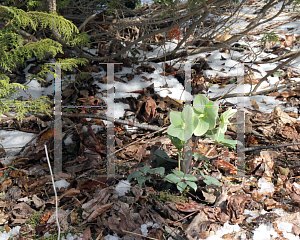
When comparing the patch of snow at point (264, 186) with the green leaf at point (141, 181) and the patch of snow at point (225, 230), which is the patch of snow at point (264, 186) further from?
the green leaf at point (141, 181)

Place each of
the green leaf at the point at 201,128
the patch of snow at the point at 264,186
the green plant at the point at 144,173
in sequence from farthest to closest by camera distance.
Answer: the patch of snow at the point at 264,186 < the green plant at the point at 144,173 < the green leaf at the point at 201,128

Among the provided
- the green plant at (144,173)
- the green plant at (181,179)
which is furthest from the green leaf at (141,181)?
the green plant at (181,179)

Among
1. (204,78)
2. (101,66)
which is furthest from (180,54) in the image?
(101,66)

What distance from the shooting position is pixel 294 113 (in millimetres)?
2234

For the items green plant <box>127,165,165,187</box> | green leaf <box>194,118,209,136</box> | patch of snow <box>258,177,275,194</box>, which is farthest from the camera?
patch of snow <box>258,177,275,194</box>

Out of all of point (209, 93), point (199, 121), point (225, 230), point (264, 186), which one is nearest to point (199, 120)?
point (199, 121)

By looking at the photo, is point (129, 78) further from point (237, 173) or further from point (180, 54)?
point (237, 173)

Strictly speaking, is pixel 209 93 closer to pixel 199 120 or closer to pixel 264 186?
pixel 264 186

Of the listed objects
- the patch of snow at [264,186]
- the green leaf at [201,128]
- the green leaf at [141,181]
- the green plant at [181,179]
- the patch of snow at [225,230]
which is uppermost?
the green leaf at [201,128]

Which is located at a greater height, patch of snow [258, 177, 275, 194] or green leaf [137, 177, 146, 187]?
green leaf [137, 177, 146, 187]

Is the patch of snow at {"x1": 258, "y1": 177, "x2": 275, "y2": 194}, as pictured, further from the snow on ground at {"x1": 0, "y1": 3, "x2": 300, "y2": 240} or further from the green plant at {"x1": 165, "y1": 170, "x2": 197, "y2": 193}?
the green plant at {"x1": 165, "y1": 170, "x2": 197, "y2": 193}

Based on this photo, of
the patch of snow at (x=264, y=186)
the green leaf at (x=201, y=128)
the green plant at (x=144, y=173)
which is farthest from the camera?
the patch of snow at (x=264, y=186)

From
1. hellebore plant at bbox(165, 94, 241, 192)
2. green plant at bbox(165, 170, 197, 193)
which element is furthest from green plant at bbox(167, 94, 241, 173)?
green plant at bbox(165, 170, 197, 193)

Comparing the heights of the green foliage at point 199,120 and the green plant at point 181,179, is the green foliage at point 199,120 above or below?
above
